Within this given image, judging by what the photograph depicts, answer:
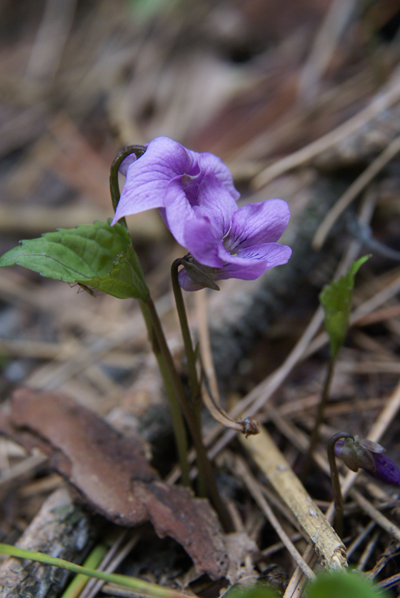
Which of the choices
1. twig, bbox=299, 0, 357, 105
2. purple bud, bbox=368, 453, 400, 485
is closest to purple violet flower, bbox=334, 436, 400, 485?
purple bud, bbox=368, 453, 400, 485

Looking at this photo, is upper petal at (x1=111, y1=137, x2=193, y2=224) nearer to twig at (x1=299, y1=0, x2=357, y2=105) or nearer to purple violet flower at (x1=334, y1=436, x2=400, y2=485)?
purple violet flower at (x1=334, y1=436, x2=400, y2=485)

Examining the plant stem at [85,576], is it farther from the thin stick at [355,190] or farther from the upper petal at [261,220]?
the thin stick at [355,190]

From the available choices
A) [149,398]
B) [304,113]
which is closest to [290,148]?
[304,113]

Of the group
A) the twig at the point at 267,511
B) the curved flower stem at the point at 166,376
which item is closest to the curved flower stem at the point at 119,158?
the curved flower stem at the point at 166,376

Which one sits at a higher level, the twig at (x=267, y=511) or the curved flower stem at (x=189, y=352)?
the curved flower stem at (x=189, y=352)

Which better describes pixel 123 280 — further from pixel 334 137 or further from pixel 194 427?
pixel 334 137

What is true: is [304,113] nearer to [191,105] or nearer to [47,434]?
[191,105]
